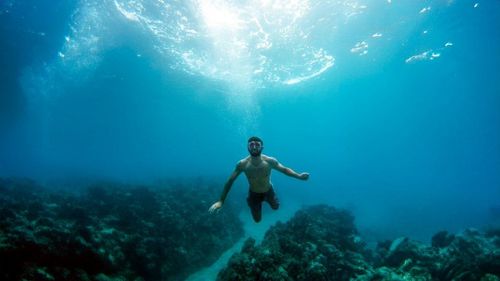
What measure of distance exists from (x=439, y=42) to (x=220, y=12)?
23.6 metres

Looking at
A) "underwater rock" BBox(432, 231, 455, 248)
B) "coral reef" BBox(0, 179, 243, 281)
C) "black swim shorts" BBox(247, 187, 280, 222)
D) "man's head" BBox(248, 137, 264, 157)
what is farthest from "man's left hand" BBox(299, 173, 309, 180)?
"underwater rock" BBox(432, 231, 455, 248)

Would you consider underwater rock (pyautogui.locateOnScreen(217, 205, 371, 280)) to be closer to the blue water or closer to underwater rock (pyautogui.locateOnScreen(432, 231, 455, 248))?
underwater rock (pyautogui.locateOnScreen(432, 231, 455, 248))

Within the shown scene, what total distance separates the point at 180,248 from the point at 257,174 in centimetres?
753

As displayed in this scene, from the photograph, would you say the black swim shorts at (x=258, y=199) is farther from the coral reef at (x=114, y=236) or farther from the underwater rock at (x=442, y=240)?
the underwater rock at (x=442, y=240)

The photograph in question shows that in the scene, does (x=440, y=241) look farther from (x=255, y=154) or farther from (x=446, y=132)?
(x=446, y=132)

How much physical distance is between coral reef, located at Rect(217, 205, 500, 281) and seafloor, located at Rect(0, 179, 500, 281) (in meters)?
0.03

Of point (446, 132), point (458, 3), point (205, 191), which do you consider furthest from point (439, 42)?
point (446, 132)

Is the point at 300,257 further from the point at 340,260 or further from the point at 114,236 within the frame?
the point at 114,236

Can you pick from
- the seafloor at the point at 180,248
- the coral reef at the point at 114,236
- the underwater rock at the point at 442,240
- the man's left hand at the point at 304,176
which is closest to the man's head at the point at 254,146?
the man's left hand at the point at 304,176

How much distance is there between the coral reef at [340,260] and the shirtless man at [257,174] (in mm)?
1710

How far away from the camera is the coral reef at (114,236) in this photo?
6.33 m

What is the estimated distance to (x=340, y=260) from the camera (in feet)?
32.7

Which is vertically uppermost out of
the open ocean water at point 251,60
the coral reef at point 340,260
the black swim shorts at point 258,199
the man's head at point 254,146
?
the open ocean water at point 251,60

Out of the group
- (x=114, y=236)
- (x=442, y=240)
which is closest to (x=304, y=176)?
(x=114, y=236)
